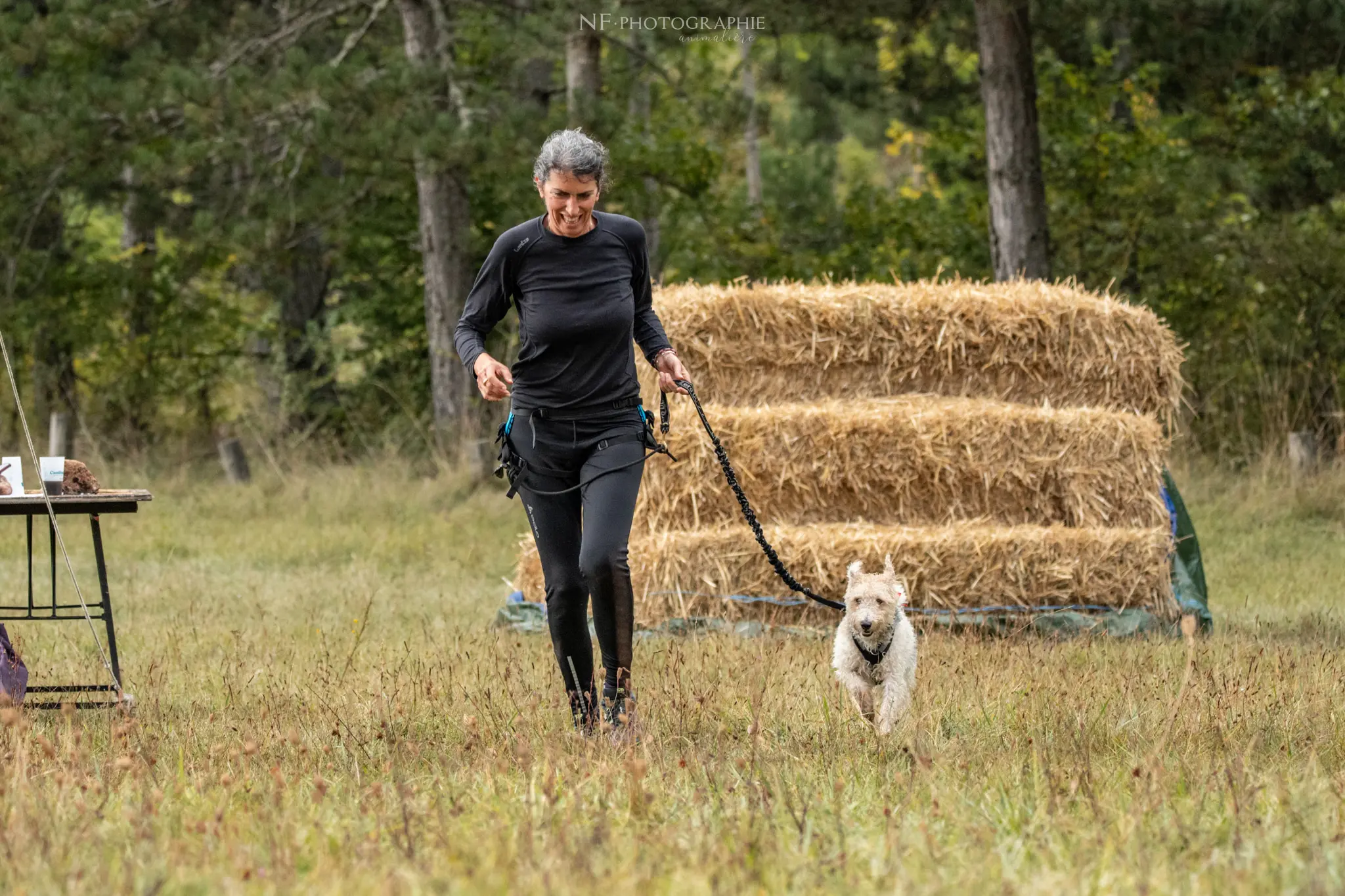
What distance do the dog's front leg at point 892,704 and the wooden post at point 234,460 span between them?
45.5 feet

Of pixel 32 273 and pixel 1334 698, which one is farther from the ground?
pixel 32 273

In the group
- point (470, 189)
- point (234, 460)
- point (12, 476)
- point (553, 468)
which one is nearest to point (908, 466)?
point (553, 468)

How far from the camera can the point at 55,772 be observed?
501 centimetres

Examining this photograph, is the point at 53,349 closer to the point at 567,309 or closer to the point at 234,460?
the point at 234,460

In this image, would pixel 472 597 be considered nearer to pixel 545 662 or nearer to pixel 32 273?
pixel 545 662

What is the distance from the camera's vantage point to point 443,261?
766 inches

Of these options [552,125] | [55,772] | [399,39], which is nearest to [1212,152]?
[552,125]

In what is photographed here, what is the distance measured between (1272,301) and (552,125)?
8232 millimetres

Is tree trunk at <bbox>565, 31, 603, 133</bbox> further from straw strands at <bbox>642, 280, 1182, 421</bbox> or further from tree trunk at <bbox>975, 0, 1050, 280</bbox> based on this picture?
straw strands at <bbox>642, 280, 1182, 421</bbox>

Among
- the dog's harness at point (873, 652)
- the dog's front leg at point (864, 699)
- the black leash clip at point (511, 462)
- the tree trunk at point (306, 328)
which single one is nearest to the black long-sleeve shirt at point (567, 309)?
the black leash clip at point (511, 462)

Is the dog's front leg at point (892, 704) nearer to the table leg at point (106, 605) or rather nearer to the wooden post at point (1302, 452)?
the table leg at point (106, 605)

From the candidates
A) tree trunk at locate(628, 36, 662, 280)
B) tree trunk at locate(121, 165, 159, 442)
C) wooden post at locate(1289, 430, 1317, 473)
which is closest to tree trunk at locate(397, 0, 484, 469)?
tree trunk at locate(628, 36, 662, 280)

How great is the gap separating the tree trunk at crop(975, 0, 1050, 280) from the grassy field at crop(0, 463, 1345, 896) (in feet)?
20.4

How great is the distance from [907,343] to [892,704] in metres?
4.10
